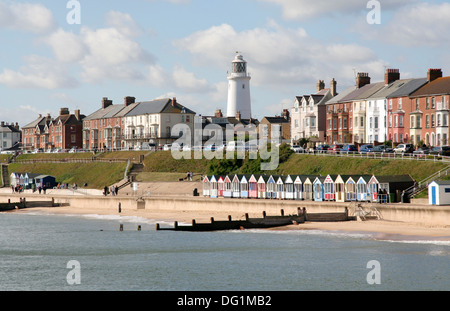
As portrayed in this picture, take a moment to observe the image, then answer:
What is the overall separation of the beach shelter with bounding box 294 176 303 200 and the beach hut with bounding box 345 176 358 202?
249 inches

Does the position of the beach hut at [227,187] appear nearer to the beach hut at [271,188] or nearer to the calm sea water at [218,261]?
the beach hut at [271,188]

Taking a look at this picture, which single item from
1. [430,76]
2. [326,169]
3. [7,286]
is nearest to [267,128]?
[430,76]

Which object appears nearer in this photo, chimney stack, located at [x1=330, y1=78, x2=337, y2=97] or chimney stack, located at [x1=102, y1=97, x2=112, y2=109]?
chimney stack, located at [x1=330, y1=78, x2=337, y2=97]

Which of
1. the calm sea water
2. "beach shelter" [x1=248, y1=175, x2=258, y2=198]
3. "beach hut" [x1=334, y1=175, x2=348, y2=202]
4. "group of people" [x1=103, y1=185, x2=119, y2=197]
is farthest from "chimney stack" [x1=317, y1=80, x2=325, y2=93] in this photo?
the calm sea water

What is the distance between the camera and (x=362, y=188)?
67875 mm

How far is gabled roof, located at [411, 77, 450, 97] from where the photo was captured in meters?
94.4

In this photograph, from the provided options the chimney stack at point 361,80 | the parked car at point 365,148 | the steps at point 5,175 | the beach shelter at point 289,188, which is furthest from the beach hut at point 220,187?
the steps at point 5,175

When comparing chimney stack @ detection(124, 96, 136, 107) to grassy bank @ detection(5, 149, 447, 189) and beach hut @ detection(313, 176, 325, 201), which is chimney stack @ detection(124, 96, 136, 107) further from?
beach hut @ detection(313, 176, 325, 201)

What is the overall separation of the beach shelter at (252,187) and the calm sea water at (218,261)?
16.6m

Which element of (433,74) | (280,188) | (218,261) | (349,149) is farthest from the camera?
(433,74)

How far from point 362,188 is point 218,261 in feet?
75.2

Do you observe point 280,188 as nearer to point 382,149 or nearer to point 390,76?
point 382,149

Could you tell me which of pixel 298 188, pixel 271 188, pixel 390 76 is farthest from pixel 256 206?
pixel 390 76

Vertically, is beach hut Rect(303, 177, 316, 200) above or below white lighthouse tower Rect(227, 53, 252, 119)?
below
